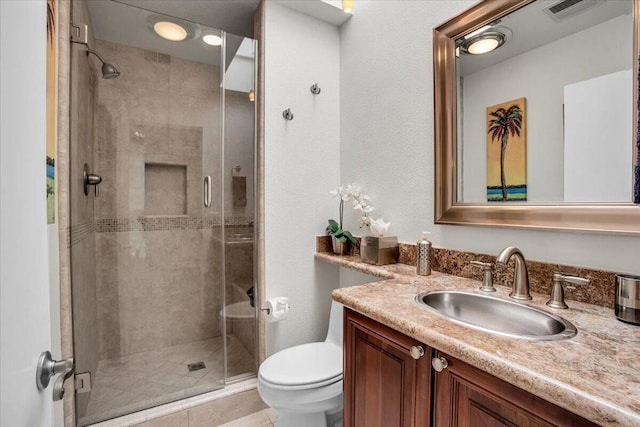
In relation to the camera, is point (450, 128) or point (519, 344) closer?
point (519, 344)

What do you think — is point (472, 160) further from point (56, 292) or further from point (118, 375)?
point (118, 375)

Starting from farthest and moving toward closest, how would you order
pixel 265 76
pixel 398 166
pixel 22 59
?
pixel 265 76 < pixel 398 166 < pixel 22 59

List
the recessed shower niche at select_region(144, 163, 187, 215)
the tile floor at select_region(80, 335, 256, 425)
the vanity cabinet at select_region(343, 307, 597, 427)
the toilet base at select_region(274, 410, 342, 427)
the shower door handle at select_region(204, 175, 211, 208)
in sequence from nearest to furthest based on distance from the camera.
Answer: the vanity cabinet at select_region(343, 307, 597, 427)
the toilet base at select_region(274, 410, 342, 427)
the tile floor at select_region(80, 335, 256, 425)
the shower door handle at select_region(204, 175, 211, 208)
the recessed shower niche at select_region(144, 163, 187, 215)

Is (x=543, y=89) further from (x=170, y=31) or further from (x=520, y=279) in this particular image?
(x=170, y=31)

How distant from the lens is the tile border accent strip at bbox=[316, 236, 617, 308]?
909mm

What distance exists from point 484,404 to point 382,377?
0.34 m

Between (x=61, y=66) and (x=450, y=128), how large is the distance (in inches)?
72.9

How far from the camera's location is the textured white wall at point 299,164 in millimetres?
1858

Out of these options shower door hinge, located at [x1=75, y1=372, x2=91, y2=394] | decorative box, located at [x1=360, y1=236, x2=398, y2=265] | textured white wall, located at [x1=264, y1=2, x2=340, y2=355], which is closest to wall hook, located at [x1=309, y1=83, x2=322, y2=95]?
textured white wall, located at [x1=264, y1=2, x2=340, y2=355]

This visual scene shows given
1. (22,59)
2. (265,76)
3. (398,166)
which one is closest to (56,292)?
(22,59)

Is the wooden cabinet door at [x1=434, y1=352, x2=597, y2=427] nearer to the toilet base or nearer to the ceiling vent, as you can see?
the toilet base

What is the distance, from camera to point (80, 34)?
1.55 metres

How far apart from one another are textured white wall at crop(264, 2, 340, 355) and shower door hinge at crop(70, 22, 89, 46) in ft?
3.19

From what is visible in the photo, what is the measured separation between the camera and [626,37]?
882 millimetres
